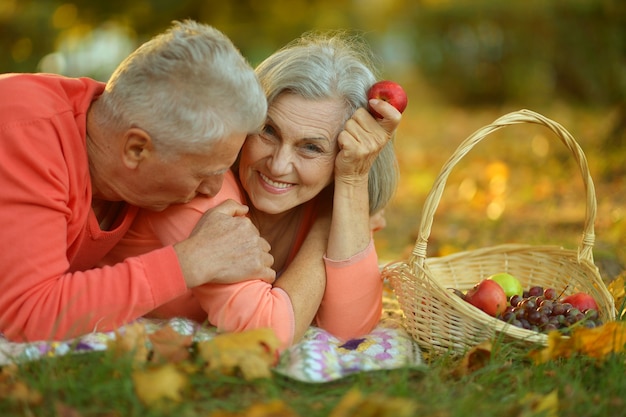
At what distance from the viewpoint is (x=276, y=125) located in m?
3.11

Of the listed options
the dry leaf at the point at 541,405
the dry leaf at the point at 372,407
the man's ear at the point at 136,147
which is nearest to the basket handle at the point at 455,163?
the dry leaf at the point at 541,405

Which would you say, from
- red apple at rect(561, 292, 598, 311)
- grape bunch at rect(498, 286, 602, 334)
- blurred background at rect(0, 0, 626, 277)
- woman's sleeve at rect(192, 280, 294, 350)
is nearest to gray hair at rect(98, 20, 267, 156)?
woman's sleeve at rect(192, 280, 294, 350)

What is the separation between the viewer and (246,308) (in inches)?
112

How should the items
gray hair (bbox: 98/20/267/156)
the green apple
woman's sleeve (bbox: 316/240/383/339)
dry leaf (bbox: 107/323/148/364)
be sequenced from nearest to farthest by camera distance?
dry leaf (bbox: 107/323/148/364) → gray hair (bbox: 98/20/267/156) → woman's sleeve (bbox: 316/240/383/339) → the green apple

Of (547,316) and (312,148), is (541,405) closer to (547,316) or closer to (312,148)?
(547,316)

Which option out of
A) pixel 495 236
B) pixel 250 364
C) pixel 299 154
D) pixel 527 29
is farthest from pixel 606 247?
pixel 527 29

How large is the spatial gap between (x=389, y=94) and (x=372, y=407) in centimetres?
146

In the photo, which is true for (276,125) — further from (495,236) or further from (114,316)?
(495,236)

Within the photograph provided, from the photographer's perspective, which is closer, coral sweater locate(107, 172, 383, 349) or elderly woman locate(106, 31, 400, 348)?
coral sweater locate(107, 172, 383, 349)

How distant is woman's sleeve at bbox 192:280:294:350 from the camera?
9.37ft

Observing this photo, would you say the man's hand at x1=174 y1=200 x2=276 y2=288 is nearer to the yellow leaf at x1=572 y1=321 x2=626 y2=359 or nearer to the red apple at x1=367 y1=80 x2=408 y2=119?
the red apple at x1=367 y1=80 x2=408 y2=119

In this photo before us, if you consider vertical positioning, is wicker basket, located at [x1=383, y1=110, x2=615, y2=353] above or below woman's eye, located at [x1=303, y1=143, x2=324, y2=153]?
below

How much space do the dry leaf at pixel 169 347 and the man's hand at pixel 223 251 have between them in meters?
0.19

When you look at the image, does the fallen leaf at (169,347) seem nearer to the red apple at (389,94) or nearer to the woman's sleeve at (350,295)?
the woman's sleeve at (350,295)
